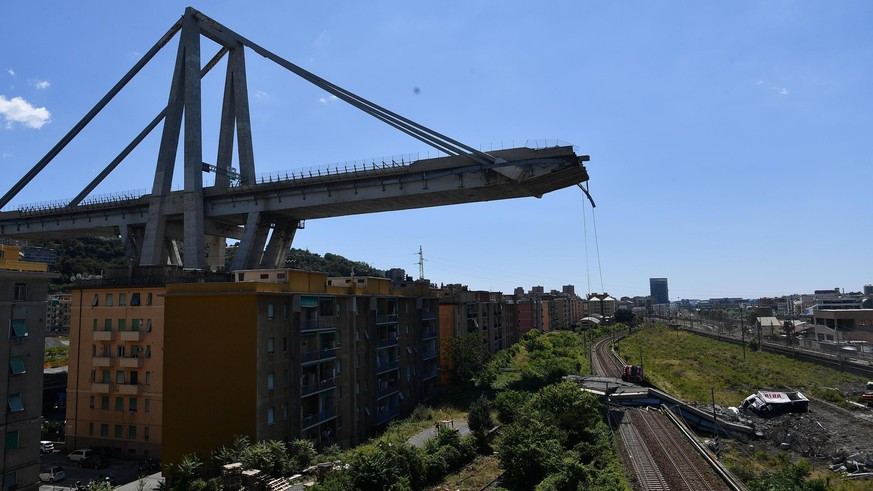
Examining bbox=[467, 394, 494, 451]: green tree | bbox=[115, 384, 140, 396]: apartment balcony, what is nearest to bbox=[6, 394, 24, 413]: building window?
bbox=[115, 384, 140, 396]: apartment balcony

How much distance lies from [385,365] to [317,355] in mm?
9448

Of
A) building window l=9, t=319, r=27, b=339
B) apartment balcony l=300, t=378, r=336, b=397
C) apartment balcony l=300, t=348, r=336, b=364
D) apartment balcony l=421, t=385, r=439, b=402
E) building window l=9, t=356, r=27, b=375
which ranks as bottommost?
apartment balcony l=421, t=385, r=439, b=402

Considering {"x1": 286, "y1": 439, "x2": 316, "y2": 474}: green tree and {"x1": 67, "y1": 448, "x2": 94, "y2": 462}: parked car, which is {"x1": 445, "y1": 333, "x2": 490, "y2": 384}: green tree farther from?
{"x1": 67, "y1": 448, "x2": 94, "y2": 462}: parked car

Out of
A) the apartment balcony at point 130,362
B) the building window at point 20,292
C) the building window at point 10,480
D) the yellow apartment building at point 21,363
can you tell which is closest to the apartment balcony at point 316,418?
the yellow apartment building at point 21,363

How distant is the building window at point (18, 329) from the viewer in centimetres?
2322

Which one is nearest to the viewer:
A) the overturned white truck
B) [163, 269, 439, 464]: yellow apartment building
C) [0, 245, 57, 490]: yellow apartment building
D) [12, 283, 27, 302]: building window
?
[0, 245, 57, 490]: yellow apartment building

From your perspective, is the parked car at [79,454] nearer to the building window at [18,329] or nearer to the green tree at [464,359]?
the building window at [18,329]

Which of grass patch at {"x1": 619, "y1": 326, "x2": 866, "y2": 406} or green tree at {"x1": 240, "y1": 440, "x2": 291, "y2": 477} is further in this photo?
grass patch at {"x1": 619, "y1": 326, "x2": 866, "y2": 406}

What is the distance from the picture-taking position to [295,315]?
30.2 m

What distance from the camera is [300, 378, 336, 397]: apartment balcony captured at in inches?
1204

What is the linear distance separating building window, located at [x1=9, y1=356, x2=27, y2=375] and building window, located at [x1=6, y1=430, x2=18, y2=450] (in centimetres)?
243

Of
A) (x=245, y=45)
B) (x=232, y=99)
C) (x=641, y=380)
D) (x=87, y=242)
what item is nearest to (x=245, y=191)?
(x=232, y=99)

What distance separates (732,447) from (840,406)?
18.1m

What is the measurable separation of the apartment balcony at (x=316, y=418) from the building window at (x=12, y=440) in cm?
1256
